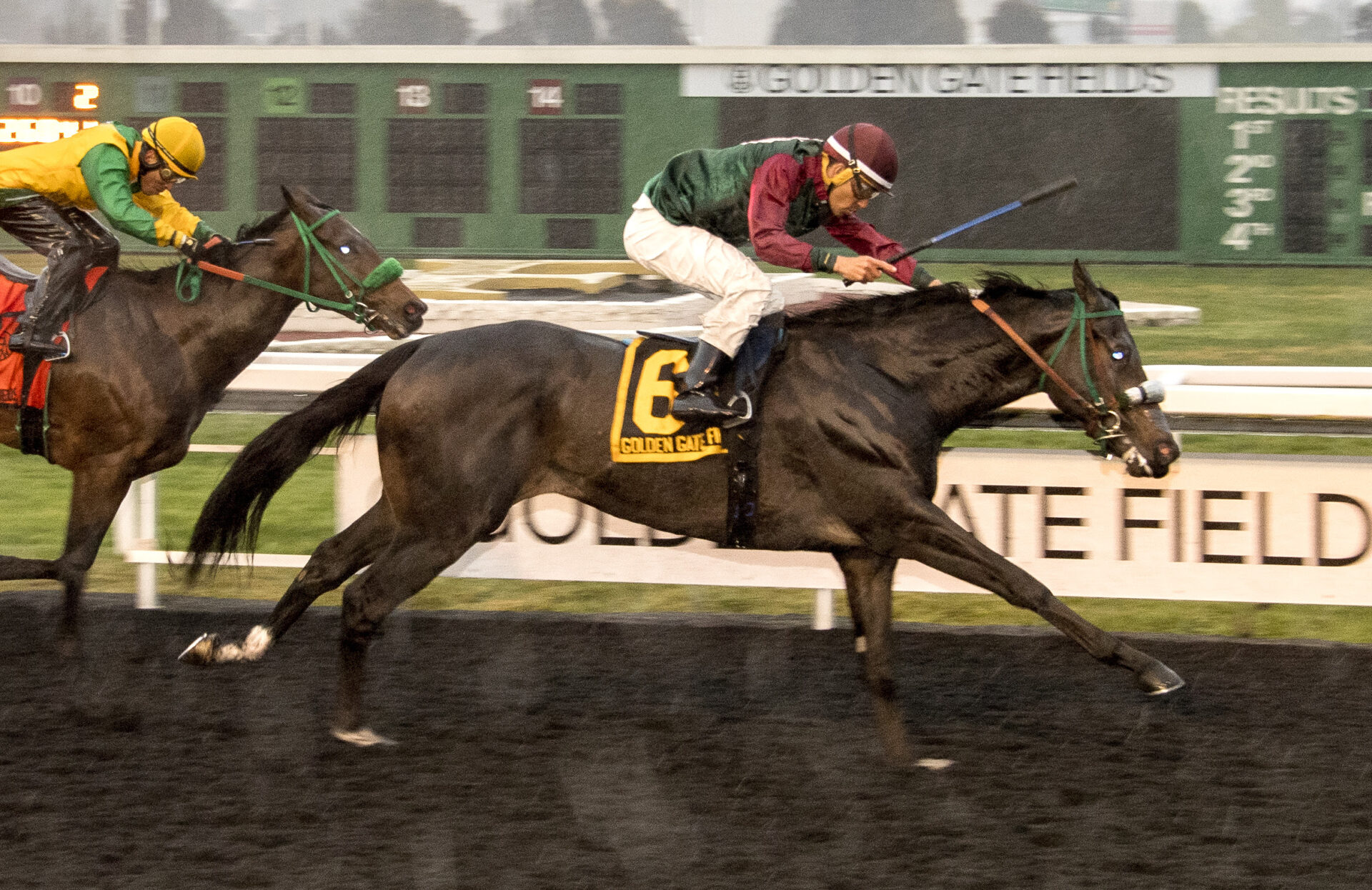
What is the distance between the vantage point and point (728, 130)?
1853cm

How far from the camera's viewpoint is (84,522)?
16.2 feet

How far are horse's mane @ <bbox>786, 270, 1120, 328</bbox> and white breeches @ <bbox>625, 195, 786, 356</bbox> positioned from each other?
13 centimetres

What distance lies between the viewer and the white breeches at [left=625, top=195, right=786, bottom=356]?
14.1 feet

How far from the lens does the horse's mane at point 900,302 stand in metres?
4.36

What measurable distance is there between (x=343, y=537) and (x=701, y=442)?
107 cm

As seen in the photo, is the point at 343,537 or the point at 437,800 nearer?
the point at 437,800

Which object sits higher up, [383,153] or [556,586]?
[383,153]

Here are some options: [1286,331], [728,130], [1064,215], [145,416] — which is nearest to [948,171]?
[1064,215]

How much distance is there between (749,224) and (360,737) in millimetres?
1689

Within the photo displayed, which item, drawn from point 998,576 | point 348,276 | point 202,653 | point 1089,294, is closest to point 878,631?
point 998,576

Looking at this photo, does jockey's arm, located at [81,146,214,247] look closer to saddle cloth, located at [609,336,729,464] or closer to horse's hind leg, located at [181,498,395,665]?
horse's hind leg, located at [181,498,395,665]

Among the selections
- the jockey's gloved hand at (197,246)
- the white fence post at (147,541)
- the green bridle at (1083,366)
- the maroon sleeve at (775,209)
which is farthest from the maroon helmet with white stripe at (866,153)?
the white fence post at (147,541)

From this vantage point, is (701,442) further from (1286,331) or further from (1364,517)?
(1286,331)

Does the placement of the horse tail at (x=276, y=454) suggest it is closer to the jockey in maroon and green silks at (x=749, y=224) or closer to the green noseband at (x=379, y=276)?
the green noseband at (x=379, y=276)
